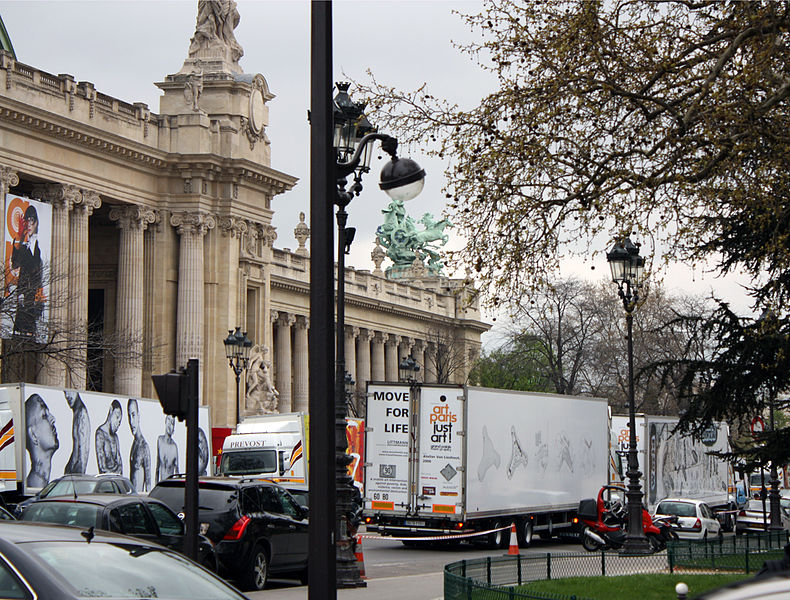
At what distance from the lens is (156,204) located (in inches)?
2306

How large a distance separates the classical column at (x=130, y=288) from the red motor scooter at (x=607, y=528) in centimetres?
2585

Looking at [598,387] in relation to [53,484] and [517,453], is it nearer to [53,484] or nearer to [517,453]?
[517,453]

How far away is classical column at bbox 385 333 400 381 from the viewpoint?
103125 millimetres

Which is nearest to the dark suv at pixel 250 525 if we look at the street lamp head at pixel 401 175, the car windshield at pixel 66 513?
the car windshield at pixel 66 513

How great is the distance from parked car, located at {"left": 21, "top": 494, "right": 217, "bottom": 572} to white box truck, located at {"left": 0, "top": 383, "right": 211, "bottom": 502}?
10.5 metres

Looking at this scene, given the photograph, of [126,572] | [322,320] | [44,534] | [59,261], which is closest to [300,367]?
[59,261]

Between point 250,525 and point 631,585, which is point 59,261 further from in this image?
→ point 631,585

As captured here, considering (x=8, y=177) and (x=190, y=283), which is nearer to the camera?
(x=8, y=177)

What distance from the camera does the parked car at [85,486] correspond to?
24.6 meters

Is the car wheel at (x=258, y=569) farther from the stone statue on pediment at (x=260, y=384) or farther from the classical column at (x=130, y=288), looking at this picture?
the stone statue on pediment at (x=260, y=384)

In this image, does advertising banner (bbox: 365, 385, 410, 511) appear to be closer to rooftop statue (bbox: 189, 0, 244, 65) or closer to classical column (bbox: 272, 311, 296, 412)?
Result: rooftop statue (bbox: 189, 0, 244, 65)

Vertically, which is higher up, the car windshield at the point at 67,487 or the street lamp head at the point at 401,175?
the street lamp head at the point at 401,175

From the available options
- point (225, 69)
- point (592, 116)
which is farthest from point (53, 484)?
point (225, 69)

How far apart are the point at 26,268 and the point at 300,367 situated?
41.7 meters
